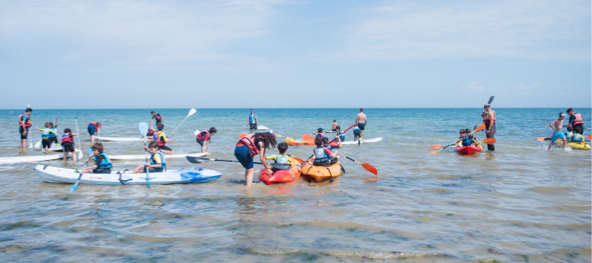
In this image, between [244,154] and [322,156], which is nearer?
[244,154]

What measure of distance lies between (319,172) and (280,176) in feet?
3.37

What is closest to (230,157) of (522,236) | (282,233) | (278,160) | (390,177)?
(278,160)

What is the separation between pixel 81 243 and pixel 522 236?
6.63 metres

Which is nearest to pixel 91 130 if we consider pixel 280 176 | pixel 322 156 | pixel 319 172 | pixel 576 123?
pixel 280 176

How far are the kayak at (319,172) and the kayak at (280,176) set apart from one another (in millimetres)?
277

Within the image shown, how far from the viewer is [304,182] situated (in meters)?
9.20

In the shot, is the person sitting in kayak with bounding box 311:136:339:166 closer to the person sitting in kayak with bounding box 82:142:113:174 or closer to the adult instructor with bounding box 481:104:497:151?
the person sitting in kayak with bounding box 82:142:113:174

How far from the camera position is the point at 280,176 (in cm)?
888

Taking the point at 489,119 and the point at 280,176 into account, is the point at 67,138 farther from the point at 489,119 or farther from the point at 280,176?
the point at 489,119

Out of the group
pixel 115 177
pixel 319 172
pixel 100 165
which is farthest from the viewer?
pixel 319 172

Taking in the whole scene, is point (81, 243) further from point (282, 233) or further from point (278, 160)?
point (278, 160)

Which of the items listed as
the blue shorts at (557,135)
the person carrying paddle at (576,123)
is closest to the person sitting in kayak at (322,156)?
the blue shorts at (557,135)

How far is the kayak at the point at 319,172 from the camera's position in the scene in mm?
9062

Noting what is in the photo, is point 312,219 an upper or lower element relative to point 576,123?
lower
